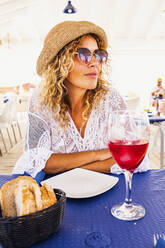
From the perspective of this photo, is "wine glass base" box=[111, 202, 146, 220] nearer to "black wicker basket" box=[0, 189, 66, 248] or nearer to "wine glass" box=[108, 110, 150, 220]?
"wine glass" box=[108, 110, 150, 220]

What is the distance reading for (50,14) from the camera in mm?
8820

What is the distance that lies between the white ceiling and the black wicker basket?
6.34 meters

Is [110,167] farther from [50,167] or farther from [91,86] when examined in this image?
[91,86]

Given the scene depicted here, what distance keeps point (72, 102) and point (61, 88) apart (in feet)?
0.37

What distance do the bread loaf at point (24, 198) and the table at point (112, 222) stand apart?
0.28 feet

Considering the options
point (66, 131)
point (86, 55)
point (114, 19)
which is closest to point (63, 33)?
point (86, 55)

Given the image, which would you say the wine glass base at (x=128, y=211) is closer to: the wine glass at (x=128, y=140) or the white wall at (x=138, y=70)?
the wine glass at (x=128, y=140)

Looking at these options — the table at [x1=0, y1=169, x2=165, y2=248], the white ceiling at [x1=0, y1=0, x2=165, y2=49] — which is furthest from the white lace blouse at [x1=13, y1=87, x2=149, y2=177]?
the white ceiling at [x1=0, y1=0, x2=165, y2=49]

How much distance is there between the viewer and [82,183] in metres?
0.88

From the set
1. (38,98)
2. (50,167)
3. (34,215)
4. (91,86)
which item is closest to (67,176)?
(50,167)

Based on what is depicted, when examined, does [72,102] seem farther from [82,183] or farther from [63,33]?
[82,183]

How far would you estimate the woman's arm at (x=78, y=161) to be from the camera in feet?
3.68

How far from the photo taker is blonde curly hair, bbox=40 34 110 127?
133 centimetres

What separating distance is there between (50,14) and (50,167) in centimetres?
869
